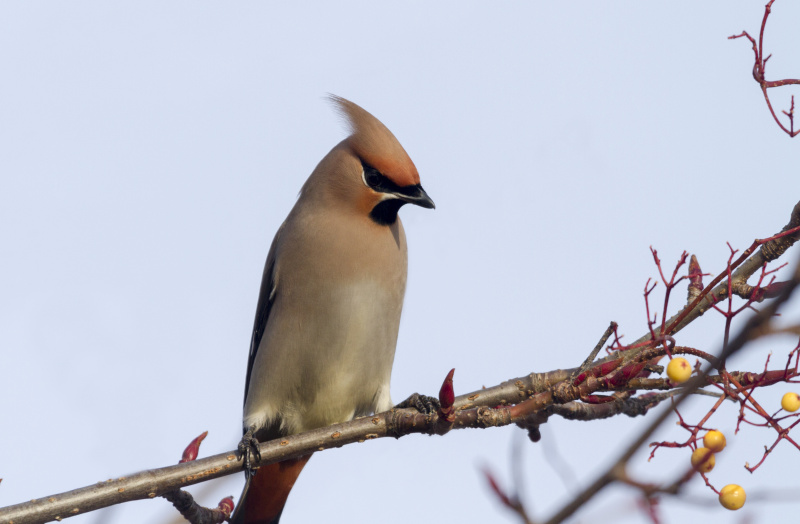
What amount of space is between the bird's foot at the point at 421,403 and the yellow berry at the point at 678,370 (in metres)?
1.51

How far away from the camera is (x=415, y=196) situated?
4.38m

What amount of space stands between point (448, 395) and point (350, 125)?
219cm

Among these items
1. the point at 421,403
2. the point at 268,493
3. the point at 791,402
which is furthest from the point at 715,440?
the point at 268,493

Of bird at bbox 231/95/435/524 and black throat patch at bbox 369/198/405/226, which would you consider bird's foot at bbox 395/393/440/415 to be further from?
black throat patch at bbox 369/198/405/226

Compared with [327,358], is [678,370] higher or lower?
higher

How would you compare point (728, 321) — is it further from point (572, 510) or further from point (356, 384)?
point (356, 384)

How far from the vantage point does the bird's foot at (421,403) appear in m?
3.71

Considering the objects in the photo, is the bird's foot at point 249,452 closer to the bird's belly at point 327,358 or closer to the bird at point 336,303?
the bird at point 336,303

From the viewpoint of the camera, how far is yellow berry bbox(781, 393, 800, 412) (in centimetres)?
235

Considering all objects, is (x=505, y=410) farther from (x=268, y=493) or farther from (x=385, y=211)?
(x=268, y=493)

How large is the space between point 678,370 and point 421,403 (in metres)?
1.69

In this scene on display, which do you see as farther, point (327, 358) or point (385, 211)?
point (385, 211)

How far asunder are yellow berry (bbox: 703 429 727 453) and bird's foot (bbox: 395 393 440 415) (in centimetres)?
150


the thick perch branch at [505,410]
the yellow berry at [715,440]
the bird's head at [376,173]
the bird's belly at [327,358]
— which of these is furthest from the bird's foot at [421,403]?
the yellow berry at [715,440]
